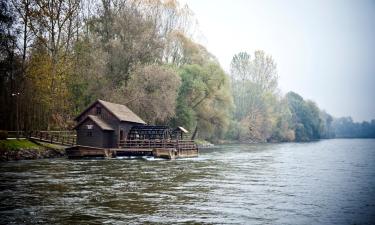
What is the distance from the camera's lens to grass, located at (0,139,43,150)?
131ft

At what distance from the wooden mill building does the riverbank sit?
250 centimetres

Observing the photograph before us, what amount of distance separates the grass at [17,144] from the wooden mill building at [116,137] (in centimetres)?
432

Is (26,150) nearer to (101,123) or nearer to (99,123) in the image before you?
(99,123)

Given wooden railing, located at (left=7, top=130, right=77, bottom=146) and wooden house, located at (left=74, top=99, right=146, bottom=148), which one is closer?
wooden railing, located at (left=7, top=130, right=77, bottom=146)

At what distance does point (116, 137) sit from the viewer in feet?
168

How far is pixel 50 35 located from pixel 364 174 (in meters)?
43.7

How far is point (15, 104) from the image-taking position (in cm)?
4762

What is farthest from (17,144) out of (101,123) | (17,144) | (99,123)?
(101,123)

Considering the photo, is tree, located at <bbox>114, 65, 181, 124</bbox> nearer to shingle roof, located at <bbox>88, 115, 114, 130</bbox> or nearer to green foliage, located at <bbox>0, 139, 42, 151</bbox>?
shingle roof, located at <bbox>88, 115, 114, 130</bbox>

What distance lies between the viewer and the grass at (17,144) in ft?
131

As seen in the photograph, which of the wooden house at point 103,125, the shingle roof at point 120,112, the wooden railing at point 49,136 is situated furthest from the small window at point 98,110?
the wooden railing at point 49,136

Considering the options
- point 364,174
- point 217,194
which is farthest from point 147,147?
point 217,194

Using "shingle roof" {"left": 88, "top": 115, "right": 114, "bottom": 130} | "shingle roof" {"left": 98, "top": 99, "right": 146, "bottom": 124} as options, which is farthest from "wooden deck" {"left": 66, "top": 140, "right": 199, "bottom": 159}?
"shingle roof" {"left": 98, "top": 99, "right": 146, "bottom": 124}

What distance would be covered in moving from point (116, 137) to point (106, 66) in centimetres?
1516
